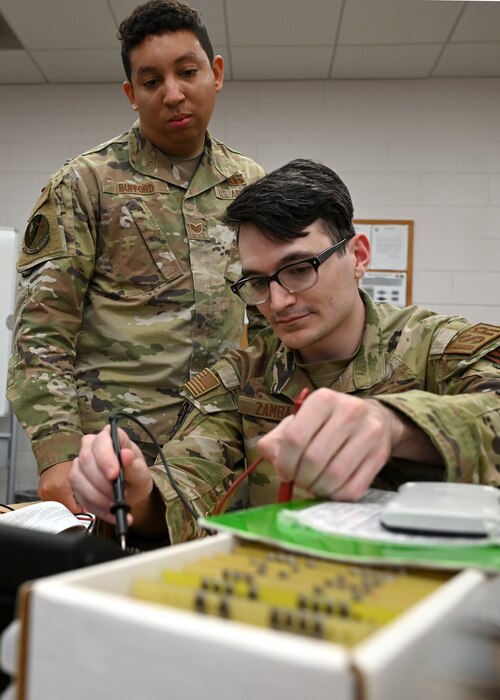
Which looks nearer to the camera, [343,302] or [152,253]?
[343,302]

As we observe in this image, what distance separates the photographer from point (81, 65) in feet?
12.3

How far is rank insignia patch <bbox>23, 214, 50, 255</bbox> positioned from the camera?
1547 mm

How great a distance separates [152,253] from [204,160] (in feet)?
0.94

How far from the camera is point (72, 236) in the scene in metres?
1.54

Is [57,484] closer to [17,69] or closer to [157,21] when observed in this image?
[157,21]

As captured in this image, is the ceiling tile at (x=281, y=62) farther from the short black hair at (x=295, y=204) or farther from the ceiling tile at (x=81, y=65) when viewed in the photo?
the short black hair at (x=295, y=204)

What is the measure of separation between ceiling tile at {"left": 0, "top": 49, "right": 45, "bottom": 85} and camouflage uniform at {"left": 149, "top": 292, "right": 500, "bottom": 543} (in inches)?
121

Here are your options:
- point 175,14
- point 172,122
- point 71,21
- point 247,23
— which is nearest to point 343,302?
point 172,122

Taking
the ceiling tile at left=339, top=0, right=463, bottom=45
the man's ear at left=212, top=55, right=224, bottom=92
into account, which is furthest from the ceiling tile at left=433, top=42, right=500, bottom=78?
the man's ear at left=212, top=55, right=224, bottom=92

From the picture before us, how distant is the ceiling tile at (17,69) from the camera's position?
3631 millimetres

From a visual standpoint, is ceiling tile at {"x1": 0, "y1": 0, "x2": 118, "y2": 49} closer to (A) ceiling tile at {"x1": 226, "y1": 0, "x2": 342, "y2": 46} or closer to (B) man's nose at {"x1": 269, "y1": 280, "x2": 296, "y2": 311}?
(A) ceiling tile at {"x1": 226, "y1": 0, "x2": 342, "y2": 46}

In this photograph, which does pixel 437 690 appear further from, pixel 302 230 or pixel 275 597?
pixel 302 230

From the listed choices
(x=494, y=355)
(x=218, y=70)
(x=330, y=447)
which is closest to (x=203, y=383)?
(x=494, y=355)

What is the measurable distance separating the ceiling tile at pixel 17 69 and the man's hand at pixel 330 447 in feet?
11.9
